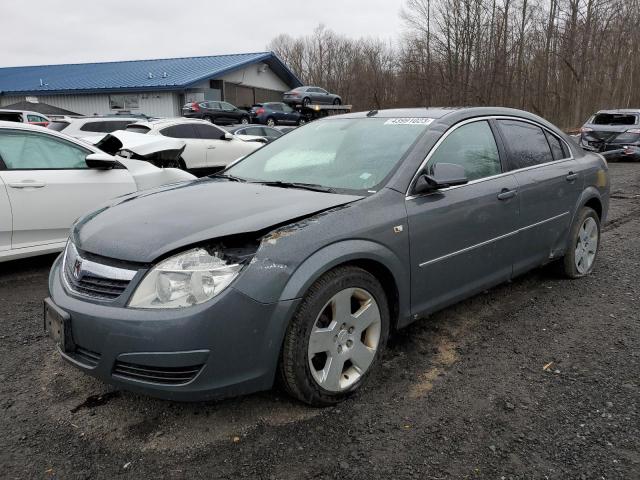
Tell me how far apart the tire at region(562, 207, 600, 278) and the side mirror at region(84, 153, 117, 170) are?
4.40 metres

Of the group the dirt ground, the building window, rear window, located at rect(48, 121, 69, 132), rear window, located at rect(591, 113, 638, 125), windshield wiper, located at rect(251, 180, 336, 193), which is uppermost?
the building window

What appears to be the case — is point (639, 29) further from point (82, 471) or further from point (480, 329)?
point (82, 471)

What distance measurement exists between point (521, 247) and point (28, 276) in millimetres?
4550

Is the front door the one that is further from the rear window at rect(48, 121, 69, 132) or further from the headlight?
the rear window at rect(48, 121, 69, 132)

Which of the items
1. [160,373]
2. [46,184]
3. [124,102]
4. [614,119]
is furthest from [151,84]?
[160,373]

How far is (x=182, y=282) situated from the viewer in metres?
2.39

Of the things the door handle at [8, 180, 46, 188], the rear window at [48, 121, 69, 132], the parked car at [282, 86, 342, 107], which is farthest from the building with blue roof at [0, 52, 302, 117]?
the door handle at [8, 180, 46, 188]

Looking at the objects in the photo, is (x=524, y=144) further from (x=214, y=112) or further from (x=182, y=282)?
(x=214, y=112)

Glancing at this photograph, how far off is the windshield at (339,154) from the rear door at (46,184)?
200 cm

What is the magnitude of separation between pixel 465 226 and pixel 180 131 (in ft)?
30.7

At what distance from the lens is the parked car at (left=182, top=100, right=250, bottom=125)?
26.0 meters

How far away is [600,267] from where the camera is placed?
5297 mm

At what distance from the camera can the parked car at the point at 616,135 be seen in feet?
50.5

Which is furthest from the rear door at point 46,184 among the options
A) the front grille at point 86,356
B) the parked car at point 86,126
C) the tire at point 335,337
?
the parked car at point 86,126
